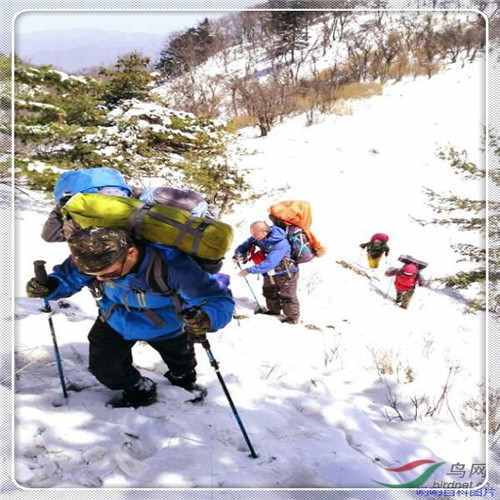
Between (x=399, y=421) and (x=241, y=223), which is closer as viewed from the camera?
(x=399, y=421)

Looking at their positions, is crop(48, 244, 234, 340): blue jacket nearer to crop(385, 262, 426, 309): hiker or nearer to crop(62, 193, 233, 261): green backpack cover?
crop(62, 193, 233, 261): green backpack cover

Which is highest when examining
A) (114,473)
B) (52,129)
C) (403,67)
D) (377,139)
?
(403,67)

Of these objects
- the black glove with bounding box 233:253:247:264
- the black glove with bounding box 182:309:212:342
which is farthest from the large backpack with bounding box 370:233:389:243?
the black glove with bounding box 182:309:212:342

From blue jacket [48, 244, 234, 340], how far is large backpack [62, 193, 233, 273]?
0.13m

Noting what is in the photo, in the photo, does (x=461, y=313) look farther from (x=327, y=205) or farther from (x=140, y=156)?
(x=140, y=156)

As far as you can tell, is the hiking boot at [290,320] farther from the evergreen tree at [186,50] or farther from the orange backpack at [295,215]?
the evergreen tree at [186,50]

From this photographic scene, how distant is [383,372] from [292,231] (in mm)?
2092

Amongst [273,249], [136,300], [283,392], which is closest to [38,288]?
[136,300]

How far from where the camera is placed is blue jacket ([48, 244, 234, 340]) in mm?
2428

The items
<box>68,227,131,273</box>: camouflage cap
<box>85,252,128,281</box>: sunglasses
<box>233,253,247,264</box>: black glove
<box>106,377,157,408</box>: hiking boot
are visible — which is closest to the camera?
<box>68,227,131,273</box>: camouflage cap

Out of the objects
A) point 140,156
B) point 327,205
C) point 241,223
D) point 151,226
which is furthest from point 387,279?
point 151,226

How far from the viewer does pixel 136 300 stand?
2609 mm

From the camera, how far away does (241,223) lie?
25.2ft

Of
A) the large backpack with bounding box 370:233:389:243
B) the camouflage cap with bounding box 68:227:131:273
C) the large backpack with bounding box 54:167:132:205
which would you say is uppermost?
the large backpack with bounding box 54:167:132:205
